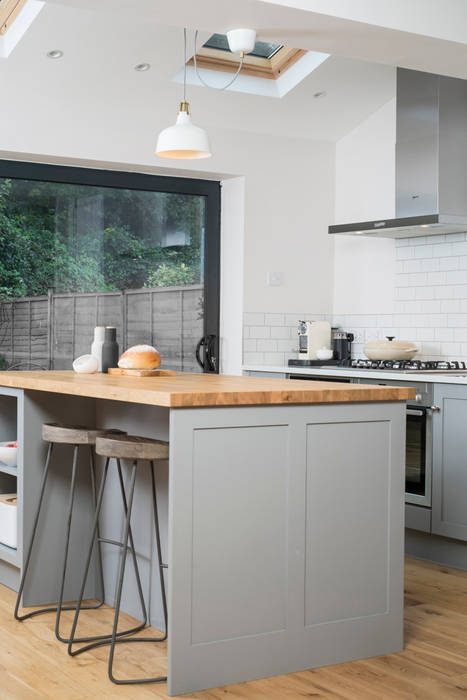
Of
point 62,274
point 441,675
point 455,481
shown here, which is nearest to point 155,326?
point 62,274

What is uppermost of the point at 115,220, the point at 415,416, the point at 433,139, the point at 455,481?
the point at 433,139

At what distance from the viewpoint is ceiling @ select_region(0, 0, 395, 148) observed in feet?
15.4

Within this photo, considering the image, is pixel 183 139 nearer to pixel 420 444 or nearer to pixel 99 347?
pixel 99 347

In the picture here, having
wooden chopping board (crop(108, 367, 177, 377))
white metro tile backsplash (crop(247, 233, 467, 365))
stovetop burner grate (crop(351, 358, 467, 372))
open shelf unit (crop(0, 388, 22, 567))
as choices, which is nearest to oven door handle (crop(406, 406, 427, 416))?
stovetop burner grate (crop(351, 358, 467, 372))

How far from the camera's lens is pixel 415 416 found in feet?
15.8

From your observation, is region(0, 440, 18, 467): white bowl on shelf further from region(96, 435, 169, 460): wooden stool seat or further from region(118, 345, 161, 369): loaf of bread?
region(96, 435, 169, 460): wooden stool seat

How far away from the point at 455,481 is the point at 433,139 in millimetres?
2036

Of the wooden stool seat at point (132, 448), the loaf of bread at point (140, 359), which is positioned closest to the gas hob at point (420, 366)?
the loaf of bread at point (140, 359)

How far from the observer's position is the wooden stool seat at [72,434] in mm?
3396

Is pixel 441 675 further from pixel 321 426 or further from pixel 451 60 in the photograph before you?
pixel 451 60

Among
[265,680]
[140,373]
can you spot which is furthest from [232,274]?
[265,680]

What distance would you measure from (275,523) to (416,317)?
302cm

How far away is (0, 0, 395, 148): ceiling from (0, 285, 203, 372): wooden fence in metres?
1.07

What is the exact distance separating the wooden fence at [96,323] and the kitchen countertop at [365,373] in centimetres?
50
